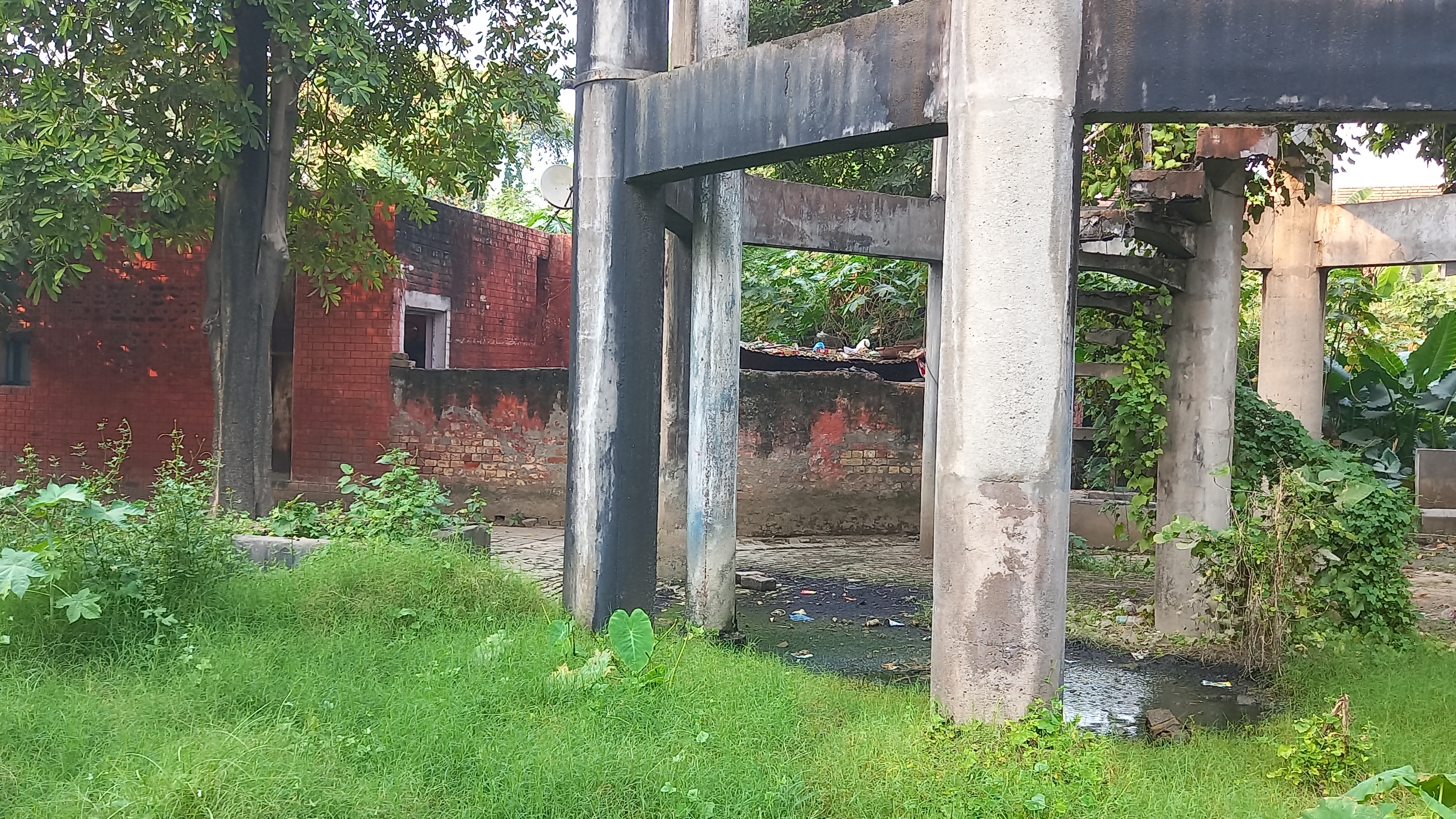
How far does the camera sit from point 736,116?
5609mm

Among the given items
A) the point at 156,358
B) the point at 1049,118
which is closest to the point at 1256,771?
the point at 1049,118

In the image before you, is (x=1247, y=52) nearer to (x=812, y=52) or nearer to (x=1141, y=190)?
(x=812, y=52)

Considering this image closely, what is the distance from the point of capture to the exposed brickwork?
13.0m

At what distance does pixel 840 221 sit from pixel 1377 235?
5.67 m

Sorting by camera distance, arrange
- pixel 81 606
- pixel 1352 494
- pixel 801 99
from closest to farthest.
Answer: pixel 81 606 → pixel 801 99 → pixel 1352 494

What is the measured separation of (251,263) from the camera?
9.71 meters

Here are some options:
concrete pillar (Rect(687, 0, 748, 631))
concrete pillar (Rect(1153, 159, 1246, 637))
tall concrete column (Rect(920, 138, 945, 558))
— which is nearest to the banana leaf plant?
tall concrete column (Rect(920, 138, 945, 558))

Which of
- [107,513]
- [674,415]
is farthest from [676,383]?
[107,513]

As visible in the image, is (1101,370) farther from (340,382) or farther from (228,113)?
(340,382)

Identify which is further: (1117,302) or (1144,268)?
(1117,302)

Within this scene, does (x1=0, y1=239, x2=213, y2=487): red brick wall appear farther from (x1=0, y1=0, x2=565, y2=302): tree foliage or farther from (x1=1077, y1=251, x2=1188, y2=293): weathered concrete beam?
(x1=1077, y1=251, x2=1188, y2=293): weathered concrete beam

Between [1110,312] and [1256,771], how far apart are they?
419cm

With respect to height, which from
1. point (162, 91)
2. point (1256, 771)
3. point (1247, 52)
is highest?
point (162, 91)

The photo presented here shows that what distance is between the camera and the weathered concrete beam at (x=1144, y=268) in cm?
729
